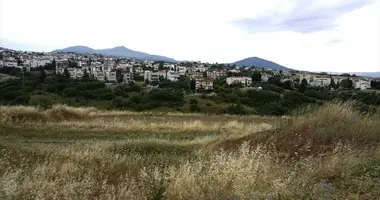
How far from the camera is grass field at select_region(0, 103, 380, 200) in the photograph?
16.6 ft

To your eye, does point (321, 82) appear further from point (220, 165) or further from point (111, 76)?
point (220, 165)

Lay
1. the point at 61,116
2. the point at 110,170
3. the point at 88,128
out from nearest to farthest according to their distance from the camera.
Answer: the point at 110,170
the point at 88,128
the point at 61,116

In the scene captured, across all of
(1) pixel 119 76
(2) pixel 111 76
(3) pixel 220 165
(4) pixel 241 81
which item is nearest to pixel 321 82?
(4) pixel 241 81

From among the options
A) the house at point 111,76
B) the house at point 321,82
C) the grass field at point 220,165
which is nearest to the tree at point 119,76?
the house at point 111,76

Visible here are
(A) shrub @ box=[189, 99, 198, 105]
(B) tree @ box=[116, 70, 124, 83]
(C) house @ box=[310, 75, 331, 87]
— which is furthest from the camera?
(B) tree @ box=[116, 70, 124, 83]

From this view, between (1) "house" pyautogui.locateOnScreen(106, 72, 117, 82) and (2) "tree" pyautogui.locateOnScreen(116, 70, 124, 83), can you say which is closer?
(2) "tree" pyautogui.locateOnScreen(116, 70, 124, 83)

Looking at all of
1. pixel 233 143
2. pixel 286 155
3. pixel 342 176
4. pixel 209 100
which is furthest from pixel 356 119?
pixel 209 100

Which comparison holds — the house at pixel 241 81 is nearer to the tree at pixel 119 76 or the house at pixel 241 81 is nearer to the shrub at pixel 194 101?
Result: the tree at pixel 119 76

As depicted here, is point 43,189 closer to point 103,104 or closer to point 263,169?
point 263,169

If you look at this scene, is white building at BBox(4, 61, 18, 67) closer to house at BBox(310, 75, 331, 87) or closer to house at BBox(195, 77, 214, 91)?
house at BBox(195, 77, 214, 91)

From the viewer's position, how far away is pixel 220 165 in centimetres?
634

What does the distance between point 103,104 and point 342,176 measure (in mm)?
49613

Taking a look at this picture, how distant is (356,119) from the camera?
996 centimetres

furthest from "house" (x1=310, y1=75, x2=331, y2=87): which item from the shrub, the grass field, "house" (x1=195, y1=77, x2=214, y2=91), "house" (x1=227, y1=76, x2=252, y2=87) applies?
the grass field
